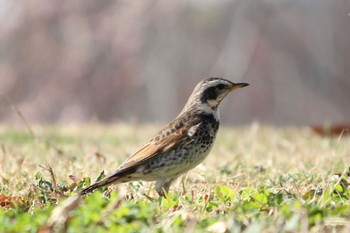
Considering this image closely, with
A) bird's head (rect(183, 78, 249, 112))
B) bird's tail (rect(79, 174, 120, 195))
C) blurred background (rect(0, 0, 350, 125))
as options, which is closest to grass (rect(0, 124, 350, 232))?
bird's tail (rect(79, 174, 120, 195))

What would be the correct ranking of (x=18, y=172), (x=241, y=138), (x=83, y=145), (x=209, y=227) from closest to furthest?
(x=209, y=227)
(x=18, y=172)
(x=83, y=145)
(x=241, y=138)

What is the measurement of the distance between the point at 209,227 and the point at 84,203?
0.71 metres

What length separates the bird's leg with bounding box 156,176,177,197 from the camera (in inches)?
249

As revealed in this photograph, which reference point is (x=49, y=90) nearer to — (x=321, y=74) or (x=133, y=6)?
(x=133, y=6)

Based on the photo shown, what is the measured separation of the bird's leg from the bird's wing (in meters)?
0.20

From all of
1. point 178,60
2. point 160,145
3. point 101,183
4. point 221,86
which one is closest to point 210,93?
point 221,86

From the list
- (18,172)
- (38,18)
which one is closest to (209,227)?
(18,172)

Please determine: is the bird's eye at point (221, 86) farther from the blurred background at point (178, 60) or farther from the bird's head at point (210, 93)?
the blurred background at point (178, 60)

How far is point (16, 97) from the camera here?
20.6 metres

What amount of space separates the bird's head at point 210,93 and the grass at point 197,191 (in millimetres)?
557

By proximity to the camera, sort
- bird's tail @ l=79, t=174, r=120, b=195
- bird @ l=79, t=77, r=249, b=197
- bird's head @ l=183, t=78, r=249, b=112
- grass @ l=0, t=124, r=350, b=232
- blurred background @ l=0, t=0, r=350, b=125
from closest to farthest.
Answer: grass @ l=0, t=124, r=350, b=232
bird's tail @ l=79, t=174, r=120, b=195
bird @ l=79, t=77, r=249, b=197
bird's head @ l=183, t=78, r=249, b=112
blurred background @ l=0, t=0, r=350, b=125

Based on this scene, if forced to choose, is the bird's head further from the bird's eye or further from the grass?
the grass

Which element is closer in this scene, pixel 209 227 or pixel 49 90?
pixel 209 227

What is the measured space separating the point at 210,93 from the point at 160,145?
931 millimetres
